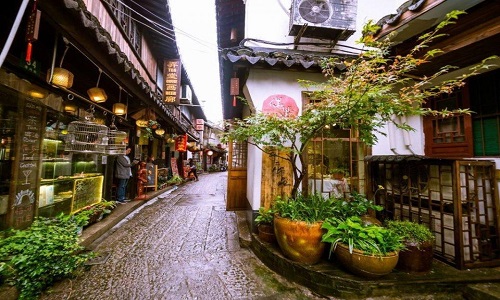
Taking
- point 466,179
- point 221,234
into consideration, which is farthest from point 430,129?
point 221,234

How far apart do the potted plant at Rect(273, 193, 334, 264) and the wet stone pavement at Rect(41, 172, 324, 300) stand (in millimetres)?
599

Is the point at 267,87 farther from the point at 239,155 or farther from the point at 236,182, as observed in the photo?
the point at 236,182

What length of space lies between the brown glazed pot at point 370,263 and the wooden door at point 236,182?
5.74 m

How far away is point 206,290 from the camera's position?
12.5 feet

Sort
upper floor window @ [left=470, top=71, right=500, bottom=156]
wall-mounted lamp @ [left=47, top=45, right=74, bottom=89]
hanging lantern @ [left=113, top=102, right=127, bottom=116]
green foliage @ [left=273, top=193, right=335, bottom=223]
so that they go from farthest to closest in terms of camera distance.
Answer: hanging lantern @ [left=113, top=102, right=127, bottom=116]
upper floor window @ [left=470, top=71, right=500, bottom=156]
green foliage @ [left=273, top=193, right=335, bottom=223]
wall-mounted lamp @ [left=47, top=45, right=74, bottom=89]

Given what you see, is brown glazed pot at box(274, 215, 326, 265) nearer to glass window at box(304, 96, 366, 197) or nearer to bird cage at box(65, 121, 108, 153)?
glass window at box(304, 96, 366, 197)

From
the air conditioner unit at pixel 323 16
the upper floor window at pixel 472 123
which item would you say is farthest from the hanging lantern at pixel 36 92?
the upper floor window at pixel 472 123

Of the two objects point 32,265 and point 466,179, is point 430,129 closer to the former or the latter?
point 466,179

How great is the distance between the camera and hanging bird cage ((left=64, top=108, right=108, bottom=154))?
5698mm

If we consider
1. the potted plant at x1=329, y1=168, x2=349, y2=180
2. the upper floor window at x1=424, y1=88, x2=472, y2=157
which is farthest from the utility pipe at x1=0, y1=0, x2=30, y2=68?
the upper floor window at x1=424, y1=88, x2=472, y2=157

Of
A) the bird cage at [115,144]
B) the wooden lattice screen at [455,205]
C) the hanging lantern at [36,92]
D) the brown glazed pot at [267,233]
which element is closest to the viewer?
the wooden lattice screen at [455,205]

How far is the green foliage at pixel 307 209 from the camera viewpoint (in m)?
4.36

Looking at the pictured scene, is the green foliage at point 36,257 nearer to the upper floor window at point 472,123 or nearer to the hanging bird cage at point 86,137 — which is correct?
the hanging bird cage at point 86,137

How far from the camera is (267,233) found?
5289 mm
